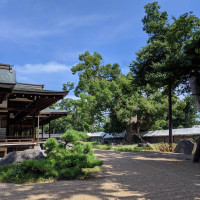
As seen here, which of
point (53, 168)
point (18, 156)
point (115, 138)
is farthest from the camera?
point (115, 138)

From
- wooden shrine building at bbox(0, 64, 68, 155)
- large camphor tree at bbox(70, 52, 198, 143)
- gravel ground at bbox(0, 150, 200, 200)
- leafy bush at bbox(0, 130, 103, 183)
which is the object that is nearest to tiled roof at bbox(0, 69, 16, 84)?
wooden shrine building at bbox(0, 64, 68, 155)

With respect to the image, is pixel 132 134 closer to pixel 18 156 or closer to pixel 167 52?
pixel 167 52

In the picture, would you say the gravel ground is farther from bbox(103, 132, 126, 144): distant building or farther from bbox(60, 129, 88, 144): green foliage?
bbox(103, 132, 126, 144): distant building

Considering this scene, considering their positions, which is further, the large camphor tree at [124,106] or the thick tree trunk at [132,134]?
the thick tree trunk at [132,134]

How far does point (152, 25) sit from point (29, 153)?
14.9m

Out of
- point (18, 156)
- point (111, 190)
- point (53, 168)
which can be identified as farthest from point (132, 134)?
point (111, 190)

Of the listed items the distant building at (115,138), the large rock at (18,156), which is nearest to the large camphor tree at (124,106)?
the distant building at (115,138)

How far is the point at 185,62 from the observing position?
8930mm

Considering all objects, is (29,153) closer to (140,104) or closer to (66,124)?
(140,104)

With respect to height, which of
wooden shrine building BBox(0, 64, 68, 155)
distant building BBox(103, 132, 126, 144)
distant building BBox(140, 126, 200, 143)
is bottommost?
distant building BBox(103, 132, 126, 144)

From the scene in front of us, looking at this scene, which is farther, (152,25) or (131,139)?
(131,139)

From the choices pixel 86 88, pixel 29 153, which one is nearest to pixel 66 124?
pixel 86 88

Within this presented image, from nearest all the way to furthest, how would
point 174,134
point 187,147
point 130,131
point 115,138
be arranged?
point 187,147, point 174,134, point 130,131, point 115,138

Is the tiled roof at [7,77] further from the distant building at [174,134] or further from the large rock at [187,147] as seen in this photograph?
the distant building at [174,134]
